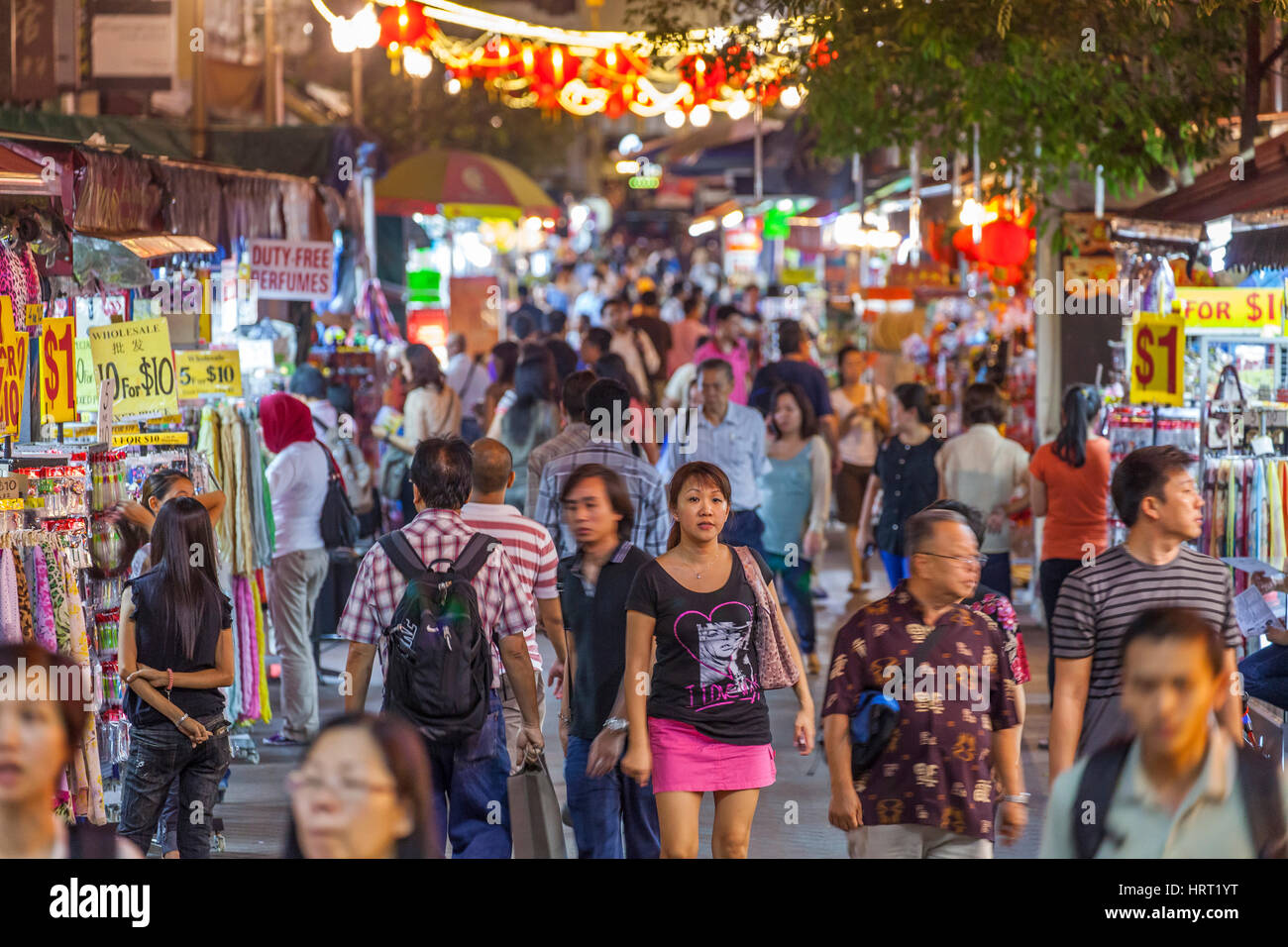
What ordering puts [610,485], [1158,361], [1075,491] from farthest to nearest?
[1158,361]
[1075,491]
[610,485]

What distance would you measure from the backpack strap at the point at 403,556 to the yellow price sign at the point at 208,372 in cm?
371

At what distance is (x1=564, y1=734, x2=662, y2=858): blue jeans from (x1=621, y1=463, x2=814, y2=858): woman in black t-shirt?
226mm

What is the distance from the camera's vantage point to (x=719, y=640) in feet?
18.2

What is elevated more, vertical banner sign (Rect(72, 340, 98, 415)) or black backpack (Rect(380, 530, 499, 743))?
vertical banner sign (Rect(72, 340, 98, 415))

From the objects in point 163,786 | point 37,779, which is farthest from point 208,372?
point 37,779

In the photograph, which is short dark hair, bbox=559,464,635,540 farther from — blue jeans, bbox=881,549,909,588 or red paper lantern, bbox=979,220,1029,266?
red paper lantern, bbox=979,220,1029,266

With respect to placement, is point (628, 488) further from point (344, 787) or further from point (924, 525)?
point (344, 787)

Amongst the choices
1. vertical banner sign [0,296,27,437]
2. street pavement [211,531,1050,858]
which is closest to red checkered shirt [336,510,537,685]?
street pavement [211,531,1050,858]

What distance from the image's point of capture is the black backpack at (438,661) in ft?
17.9

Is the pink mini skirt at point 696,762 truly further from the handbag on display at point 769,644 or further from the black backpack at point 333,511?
the black backpack at point 333,511

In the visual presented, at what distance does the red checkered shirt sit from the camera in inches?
224

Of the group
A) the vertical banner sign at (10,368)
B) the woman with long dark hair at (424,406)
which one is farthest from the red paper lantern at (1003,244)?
the vertical banner sign at (10,368)

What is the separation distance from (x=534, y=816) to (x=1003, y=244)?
829 centimetres
